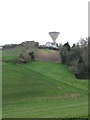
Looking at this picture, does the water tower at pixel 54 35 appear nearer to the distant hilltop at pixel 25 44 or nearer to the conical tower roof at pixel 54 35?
the conical tower roof at pixel 54 35

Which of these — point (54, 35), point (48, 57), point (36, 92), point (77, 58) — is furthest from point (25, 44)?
point (36, 92)

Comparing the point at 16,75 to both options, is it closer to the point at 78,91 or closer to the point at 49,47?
the point at 78,91

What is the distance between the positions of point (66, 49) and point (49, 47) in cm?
2422

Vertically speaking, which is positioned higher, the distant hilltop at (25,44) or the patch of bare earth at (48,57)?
the distant hilltop at (25,44)

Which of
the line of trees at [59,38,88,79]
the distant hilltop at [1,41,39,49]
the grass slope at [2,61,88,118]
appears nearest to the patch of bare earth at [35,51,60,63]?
the line of trees at [59,38,88,79]

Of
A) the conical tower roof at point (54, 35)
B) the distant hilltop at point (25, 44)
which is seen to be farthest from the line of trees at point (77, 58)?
the conical tower roof at point (54, 35)

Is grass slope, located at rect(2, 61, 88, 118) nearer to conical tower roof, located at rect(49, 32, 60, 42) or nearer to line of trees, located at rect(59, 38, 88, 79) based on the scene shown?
line of trees, located at rect(59, 38, 88, 79)

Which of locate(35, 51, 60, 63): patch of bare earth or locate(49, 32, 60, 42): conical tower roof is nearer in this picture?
locate(35, 51, 60, 63): patch of bare earth

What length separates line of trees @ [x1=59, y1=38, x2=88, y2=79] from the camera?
75625 millimetres

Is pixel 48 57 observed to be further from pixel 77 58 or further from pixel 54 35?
pixel 54 35

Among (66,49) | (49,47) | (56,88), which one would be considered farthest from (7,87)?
(49,47)

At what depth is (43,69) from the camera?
80.0 meters

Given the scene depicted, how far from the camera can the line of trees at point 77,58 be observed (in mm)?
75625

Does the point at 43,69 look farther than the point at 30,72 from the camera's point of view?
Yes
